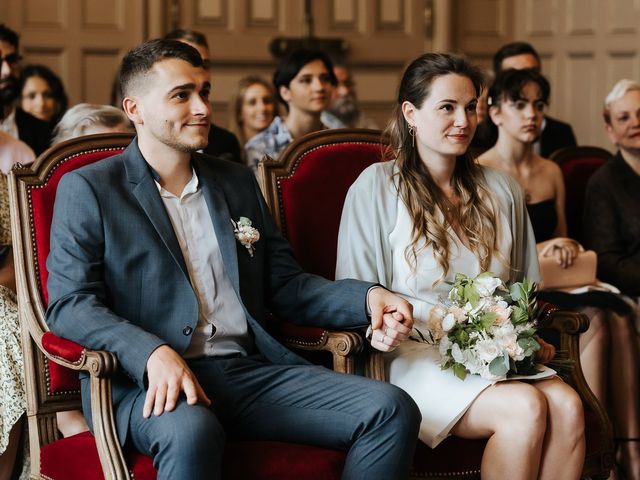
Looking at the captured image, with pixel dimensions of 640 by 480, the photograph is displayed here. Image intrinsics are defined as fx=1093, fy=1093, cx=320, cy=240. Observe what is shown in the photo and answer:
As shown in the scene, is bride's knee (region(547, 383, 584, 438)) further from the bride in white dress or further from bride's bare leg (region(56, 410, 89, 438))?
bride's bare leg (region(56, 410, 89, 438))

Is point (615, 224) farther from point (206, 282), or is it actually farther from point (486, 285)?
point (206, 282)

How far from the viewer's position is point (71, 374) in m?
2.62

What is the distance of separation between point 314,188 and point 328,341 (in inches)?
23.1

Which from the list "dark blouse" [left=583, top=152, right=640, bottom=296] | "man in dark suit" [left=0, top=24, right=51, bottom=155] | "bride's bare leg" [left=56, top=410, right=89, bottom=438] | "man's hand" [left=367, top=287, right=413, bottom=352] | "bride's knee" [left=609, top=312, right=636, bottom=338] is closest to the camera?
"man's hand" [left=367, top=287, right=413, bottom=352]

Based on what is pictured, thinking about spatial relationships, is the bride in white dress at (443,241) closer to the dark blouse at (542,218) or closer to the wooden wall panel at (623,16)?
the dark blouse at (542,218)

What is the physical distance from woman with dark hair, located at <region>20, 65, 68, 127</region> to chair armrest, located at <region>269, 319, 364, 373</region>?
288cm

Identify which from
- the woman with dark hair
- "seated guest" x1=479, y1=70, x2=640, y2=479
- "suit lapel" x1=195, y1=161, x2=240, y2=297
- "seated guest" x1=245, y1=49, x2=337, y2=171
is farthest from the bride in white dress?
the woman with dark hair

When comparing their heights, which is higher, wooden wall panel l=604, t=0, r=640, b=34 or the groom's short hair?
wooden wall panel l=604, t=0, r=640, b=34

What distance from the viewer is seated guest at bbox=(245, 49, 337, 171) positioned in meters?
4.68

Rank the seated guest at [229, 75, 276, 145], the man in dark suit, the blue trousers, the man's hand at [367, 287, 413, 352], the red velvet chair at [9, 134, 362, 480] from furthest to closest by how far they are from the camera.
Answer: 1. the seated guest at [229, 75, 276, 145]
2. the man in dark suit
3. the man's hand at [367, 287, 413, 352]
4. the red velvet chair at [9, 134, 362, 480]
5. the blue trousers

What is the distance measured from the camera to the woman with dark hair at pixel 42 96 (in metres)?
5.32

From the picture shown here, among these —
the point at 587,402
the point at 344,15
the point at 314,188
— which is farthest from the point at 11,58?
the point at 344,15

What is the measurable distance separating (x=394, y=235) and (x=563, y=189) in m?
1.40

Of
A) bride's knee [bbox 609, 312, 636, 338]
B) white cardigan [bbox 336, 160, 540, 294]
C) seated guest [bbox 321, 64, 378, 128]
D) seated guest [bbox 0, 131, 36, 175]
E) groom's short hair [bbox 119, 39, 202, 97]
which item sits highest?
groom's short hair [bbox 119, 39, 202, 97]
